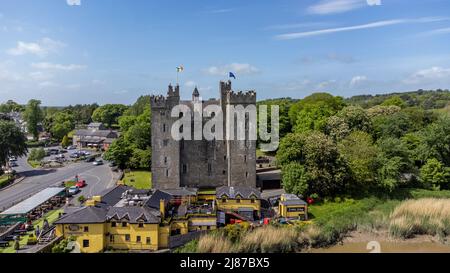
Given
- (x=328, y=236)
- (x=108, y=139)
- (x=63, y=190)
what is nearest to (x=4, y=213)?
(x=63, y=190)

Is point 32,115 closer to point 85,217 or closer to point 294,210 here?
point 85,217

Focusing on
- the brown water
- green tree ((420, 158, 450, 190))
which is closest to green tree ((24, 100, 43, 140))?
the brown water

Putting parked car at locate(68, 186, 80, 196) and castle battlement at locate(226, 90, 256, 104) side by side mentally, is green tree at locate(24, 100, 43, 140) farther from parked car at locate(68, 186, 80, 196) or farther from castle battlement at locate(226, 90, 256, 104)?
castle battlement at locate(226, 90, 256, 104)

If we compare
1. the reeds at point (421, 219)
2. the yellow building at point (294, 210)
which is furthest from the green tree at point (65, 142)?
the reeds at point (421, 219)

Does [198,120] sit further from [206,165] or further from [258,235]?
[258,235]

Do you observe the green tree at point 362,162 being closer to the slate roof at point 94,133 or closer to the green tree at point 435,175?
the green tree at point 435,175

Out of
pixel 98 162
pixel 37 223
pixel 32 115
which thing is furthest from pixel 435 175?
pixel 32 115
